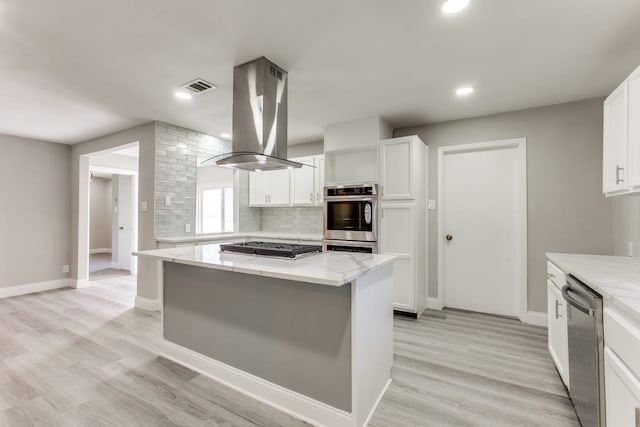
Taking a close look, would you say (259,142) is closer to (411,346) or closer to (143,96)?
(143,96)

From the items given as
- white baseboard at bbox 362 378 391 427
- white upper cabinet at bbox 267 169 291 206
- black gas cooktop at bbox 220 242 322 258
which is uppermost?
white upper cabinet at bbox 267 169 291 206

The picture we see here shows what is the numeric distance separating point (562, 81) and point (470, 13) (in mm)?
1608

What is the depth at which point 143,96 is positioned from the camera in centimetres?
306

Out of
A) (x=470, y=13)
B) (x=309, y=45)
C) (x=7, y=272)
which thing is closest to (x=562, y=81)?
(x=470, y=13)

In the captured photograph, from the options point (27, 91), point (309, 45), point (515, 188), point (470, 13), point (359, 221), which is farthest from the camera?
point (359, 221)

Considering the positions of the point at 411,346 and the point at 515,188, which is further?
the point at 515,188

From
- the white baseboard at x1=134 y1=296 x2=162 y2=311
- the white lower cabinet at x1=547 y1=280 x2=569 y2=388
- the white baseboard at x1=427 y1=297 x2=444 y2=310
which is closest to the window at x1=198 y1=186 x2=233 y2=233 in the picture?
the white baseboard at x1=134 y1=296 x2=162 y2=311

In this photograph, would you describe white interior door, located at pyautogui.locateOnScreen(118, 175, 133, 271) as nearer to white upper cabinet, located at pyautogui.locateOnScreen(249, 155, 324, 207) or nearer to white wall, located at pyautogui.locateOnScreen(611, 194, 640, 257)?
white upper cabinet, located at pyautogui.locateOnScreen(249, 155, 324, 207)

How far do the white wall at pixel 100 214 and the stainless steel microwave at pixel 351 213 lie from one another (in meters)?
8.84

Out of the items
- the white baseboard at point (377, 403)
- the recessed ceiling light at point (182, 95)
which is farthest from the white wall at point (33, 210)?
the white baseboard at point (377, 403)

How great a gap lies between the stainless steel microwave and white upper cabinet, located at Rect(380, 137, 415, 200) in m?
0.17

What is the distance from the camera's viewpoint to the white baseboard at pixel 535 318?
10.8ft

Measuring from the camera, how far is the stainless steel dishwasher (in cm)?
138

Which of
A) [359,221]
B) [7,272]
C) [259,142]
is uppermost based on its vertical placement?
[259,142]
